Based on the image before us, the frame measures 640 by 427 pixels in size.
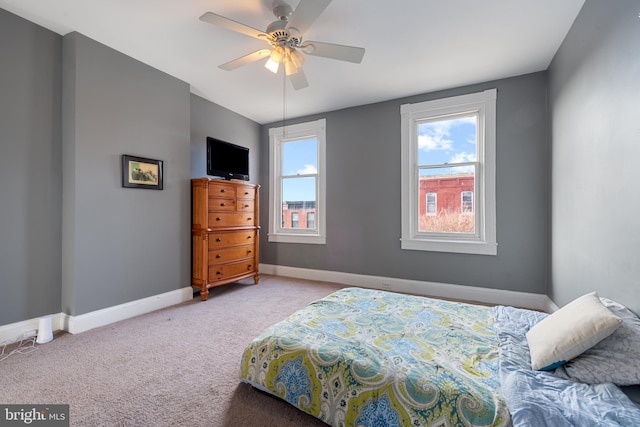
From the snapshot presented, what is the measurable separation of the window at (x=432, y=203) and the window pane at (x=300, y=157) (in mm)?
1879

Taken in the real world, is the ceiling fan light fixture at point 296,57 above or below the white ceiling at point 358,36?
below

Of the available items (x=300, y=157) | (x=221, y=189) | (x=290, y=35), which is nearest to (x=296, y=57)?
(x=290, y=35)

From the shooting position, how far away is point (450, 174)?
144 inches

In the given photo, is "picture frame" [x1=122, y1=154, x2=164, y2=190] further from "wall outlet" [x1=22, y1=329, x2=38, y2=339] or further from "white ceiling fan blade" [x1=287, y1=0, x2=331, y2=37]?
"white ceiling fan blade" [x1=287, y1=0, x2=331, y2=37]

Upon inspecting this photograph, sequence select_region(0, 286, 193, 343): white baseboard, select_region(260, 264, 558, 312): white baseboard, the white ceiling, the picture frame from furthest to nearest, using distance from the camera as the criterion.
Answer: select_region(260, 264, 558, 312): white baseboard → the picture frame → select_region(0, 286, 193, 343): white baseboard → the white ceiling

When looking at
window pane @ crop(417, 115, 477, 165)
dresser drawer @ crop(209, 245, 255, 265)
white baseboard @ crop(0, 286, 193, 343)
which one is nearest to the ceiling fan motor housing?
window pane @ crop(417, 115, 477, 165)

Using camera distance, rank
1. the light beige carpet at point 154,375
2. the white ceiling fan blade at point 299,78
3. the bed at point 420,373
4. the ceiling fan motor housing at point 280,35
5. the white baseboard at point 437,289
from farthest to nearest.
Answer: the white baseboard at point 437,289 → the white ceiling fan blade at point 299,78 → the ceiling fan motor housing at point 280,35 → the light beige carpet at point 154,375 → the bed at point 420,373

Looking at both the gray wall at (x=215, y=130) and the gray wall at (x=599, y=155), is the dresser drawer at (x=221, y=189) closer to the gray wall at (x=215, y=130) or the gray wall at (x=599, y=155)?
the gray wall at (x=215, y=130)

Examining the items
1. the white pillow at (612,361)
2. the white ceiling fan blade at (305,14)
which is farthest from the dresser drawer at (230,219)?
the white pillow at (612,361)

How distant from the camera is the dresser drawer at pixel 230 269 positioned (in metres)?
3.61

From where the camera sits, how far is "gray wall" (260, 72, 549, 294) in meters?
3.23

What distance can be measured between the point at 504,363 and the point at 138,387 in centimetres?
213

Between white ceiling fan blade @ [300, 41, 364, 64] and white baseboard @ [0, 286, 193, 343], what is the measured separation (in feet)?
10.1

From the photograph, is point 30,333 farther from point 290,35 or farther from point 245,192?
point 290,35
